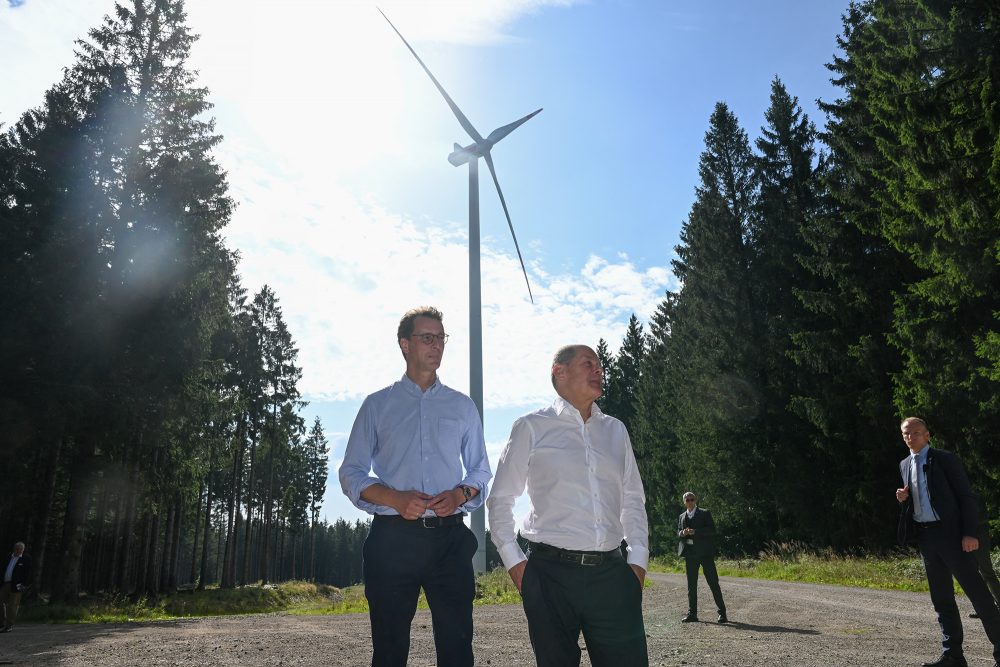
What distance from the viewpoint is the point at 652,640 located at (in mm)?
8688

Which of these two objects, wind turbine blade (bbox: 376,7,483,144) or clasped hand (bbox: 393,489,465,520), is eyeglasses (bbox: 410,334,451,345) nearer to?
clasped hand (bbox: 393,489,465,520)

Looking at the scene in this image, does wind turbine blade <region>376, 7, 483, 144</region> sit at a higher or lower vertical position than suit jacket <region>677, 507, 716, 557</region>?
higher

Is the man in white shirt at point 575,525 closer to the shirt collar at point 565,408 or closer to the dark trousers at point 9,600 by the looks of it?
the shirt collar at point 565,408

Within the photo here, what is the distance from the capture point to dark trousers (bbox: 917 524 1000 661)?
240 inches

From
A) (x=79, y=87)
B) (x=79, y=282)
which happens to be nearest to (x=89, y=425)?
(x=79, y=282)

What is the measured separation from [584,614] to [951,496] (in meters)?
5.09

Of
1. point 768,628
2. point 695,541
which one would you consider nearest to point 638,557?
point 768,628

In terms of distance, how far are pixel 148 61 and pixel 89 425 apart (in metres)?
12.0

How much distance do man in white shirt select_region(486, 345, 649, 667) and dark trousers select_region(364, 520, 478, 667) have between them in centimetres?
30

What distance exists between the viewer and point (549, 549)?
10.5 ft

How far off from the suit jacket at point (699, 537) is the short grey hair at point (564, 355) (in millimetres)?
8659

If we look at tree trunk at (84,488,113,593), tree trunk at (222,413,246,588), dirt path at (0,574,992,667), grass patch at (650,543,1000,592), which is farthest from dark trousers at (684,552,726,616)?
tree trunk at (222,413,246,588)

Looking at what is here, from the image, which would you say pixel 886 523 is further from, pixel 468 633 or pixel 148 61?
pixel 148 61

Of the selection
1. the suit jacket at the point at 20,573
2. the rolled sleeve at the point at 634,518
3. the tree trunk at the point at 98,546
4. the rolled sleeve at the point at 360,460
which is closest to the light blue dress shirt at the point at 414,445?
the rolled sleeve at the point at 360,460
